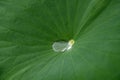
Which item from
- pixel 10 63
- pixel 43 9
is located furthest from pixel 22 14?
pixel 10 63

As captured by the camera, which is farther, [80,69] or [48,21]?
[48,21]

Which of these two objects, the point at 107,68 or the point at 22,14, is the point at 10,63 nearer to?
the point at 22,14

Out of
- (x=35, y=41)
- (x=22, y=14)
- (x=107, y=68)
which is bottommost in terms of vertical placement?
(x=107, y=68)
